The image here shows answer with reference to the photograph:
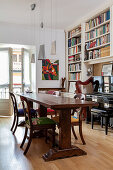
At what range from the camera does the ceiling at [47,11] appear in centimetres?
469

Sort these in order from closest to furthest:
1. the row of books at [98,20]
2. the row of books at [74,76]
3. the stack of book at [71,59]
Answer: the row of books at [98,20] < the row of books at [74,76] < the stack of book at [71,59]

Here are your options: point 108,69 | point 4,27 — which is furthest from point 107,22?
point 4,27

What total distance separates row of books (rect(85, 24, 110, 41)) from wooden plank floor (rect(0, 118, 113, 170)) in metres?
2.57

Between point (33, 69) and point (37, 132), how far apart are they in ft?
10.9

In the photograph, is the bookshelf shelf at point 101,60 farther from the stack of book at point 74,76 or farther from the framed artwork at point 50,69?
the framed artwork at point 50,69

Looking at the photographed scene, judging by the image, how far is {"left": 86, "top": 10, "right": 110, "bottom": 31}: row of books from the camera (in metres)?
4.86

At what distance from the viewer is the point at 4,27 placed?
6246 millimetres

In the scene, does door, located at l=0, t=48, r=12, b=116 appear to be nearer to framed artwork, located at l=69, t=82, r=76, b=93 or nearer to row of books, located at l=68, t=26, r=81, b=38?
framed artwork, located at l=69, t=82, r=76, b=93

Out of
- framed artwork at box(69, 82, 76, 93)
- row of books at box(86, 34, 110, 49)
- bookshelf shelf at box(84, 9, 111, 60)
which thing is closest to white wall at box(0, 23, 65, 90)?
framed artwork at box(69, 82, 76, 93)

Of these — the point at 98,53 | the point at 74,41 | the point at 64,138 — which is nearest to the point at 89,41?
the point at 98,53

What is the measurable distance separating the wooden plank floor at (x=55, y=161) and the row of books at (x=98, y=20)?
2834mm

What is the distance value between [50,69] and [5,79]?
156cm

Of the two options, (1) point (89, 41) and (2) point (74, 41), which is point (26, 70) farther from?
(1) point (89, 41)

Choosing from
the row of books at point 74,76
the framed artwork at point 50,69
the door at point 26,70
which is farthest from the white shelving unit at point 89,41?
the door at point 26,70
